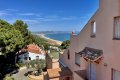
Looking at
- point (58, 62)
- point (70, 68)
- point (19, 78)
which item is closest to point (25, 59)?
point (19, 78)

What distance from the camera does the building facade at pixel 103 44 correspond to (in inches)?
486

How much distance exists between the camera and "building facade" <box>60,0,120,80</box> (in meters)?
12.4

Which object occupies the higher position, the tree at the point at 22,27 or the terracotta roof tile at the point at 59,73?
the tree at the point at 22,27

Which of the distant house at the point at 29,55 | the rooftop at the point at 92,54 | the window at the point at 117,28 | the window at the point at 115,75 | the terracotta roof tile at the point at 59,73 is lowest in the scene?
the distant house at the point at 29,55

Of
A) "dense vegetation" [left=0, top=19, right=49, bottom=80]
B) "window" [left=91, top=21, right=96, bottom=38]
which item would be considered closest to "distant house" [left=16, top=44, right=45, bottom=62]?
"dense vegetation" [left=0, top=19, right=49, bottom=80]

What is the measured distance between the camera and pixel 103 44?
1417cm

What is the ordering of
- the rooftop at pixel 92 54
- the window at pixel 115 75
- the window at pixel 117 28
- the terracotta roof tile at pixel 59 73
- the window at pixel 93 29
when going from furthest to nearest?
the terracotta roof tile at pixel 59 73
the window at pixel 93 29
the rooftop at pixel 92 54
the window at pixel 115 75
the window at pixel 117 28

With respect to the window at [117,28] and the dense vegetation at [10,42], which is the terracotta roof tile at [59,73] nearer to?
the window at [117,28]

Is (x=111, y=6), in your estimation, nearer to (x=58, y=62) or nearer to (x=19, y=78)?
(x=58, y=62)

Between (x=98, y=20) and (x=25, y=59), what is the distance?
167 feet

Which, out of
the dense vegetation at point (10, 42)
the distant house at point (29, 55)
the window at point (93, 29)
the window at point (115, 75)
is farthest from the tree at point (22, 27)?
the window at point (115, 75)

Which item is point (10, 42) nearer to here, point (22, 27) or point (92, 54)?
point (22, 27)

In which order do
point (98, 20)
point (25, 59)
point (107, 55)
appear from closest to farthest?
1. point (107, 55)
2. point (98, 20)
3. point (25, 59)

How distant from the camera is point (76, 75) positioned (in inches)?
725
